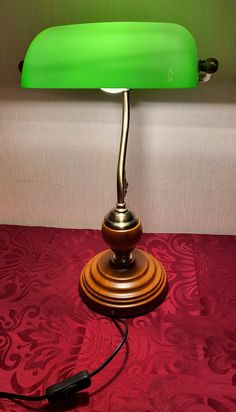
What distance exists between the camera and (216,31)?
695 millimetres

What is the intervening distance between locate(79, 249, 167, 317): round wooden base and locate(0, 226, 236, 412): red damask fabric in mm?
22

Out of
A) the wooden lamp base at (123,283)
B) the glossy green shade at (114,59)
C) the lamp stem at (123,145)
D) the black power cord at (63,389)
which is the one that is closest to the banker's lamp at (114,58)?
the glossy green shade at (114,59)

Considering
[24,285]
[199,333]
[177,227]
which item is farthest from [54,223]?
[199,333]

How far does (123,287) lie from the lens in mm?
666

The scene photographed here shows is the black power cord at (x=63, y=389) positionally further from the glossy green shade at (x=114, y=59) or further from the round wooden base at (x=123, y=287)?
the glossy green shade at (x=114, y=59)

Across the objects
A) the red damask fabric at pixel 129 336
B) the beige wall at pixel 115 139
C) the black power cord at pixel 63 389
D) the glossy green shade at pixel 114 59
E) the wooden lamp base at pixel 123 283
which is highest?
the glossy green shade at pixel 114 59

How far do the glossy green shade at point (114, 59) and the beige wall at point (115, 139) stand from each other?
30 cm

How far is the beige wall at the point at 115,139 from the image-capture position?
0.70 meters

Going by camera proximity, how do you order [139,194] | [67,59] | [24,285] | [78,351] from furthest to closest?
[139,194] → [24,285] → [78,351] → [67,59]

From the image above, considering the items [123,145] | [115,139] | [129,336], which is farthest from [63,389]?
[115,139]

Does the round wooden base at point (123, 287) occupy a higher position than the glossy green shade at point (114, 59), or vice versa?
the glossy green shade at point (114, 59)

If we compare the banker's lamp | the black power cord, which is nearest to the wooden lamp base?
the black power cord

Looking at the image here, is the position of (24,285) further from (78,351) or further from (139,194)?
(139,194)

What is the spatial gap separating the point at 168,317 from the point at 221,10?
2.03 feet
